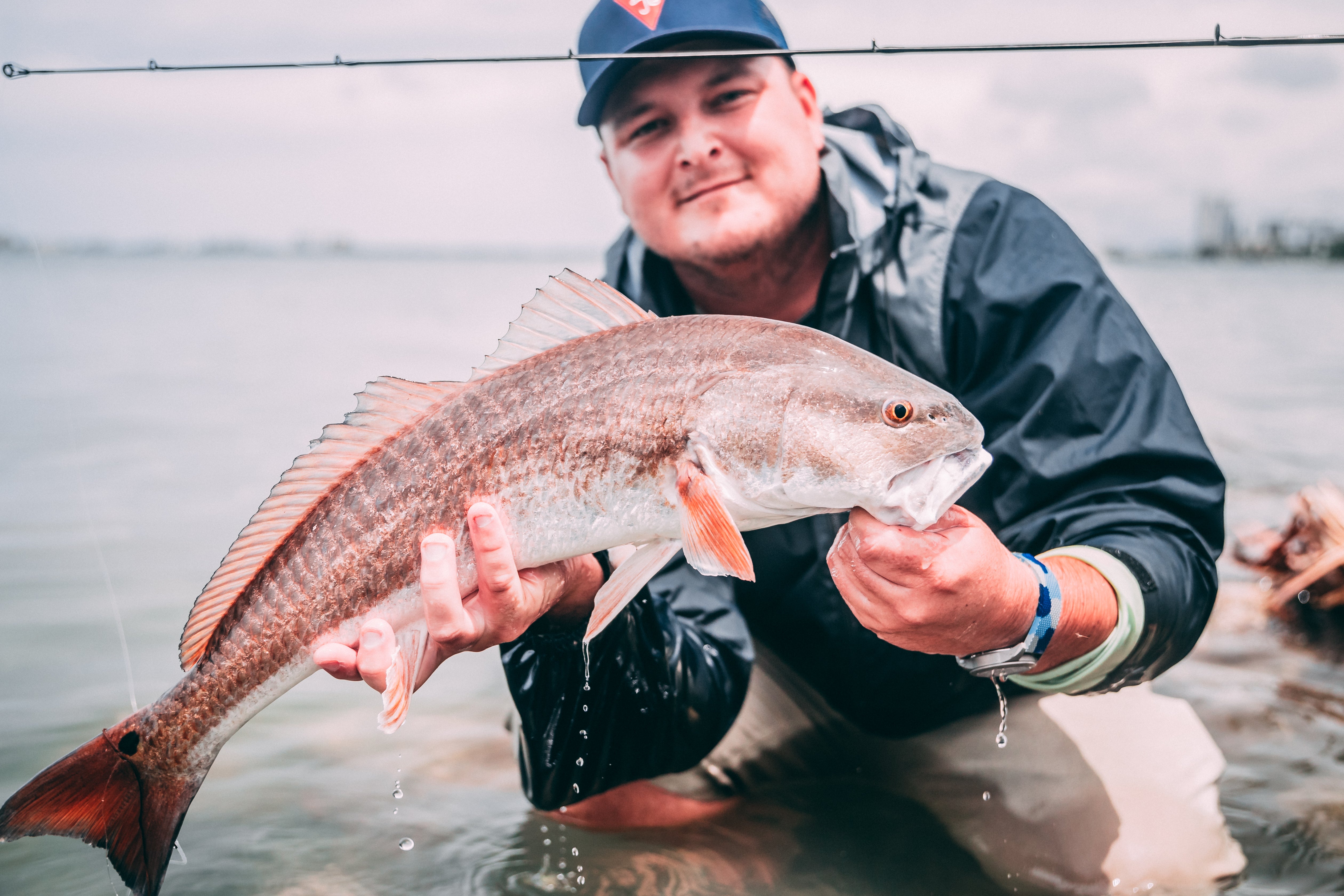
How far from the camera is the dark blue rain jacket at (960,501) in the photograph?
9.09ft

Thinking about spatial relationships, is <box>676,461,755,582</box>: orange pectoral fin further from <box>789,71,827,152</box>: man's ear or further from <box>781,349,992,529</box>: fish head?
<box>789,71,827,152</box>: man's ear

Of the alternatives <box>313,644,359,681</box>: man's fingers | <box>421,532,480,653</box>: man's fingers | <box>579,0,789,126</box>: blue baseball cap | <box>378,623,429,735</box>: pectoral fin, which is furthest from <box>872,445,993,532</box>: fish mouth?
<box>579,0,789,126</box>: blue baseball cap

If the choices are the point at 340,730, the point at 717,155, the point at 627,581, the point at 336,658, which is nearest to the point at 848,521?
the point at 627,581

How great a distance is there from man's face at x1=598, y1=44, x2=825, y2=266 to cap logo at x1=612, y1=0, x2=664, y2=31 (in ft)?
0.43

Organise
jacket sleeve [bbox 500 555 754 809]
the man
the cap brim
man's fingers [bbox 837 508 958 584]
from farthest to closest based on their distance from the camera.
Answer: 1. the cap brim
2. jacket sleeve [bbox 500 555 754 809]
3. the man
4. man's fingers [bbox 837 508 958 584]

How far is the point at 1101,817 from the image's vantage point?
3.22 m

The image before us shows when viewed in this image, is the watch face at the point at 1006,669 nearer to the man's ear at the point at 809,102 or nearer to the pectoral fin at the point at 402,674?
the pectoral fin at the point at 402,674

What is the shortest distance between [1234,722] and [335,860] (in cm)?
391

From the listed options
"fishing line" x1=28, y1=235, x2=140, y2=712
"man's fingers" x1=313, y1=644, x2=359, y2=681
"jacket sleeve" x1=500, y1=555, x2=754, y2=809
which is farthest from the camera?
"fishing line" x1=28, y1=235, x2=140, y2=712

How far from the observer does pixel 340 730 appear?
4.76m

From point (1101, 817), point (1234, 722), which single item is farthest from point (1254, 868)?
point (1234, 722)

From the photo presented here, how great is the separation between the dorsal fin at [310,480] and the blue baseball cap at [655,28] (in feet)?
4.94

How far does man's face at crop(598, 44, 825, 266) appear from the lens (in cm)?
327

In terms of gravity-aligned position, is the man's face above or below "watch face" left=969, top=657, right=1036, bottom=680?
above
